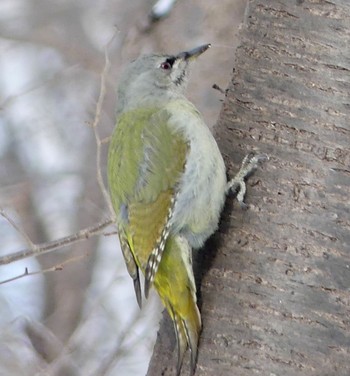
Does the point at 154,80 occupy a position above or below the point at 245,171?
below

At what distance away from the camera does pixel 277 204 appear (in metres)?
3.27

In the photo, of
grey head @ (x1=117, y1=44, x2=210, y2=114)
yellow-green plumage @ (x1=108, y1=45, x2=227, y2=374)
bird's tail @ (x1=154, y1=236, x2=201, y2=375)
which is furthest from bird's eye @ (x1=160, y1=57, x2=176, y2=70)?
bird's tail @ (x1=154, y1=236, x2=201, y2=375)

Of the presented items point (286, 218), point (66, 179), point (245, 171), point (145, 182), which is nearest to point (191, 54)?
point (145, 182)

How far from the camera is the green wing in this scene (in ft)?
11.9

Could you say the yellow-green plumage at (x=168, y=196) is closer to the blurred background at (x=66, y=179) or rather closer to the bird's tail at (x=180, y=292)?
the bird's tail at (x=180, y=292)

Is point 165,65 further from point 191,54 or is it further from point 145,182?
point 145,182

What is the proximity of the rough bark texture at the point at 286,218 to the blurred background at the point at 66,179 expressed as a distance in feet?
8.83

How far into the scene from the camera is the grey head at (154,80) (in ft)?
14.3

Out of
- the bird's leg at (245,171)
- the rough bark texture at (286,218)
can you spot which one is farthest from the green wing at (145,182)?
the bird's leg at (245,171)

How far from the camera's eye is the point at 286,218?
10.6ft

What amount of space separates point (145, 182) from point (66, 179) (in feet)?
11.5

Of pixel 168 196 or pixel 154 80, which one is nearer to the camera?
pixel 168 196

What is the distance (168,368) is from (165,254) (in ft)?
1.55

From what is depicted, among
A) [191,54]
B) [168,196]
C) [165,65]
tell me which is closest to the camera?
[168,196]
